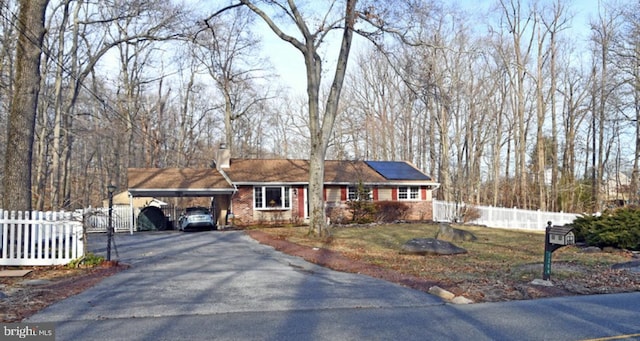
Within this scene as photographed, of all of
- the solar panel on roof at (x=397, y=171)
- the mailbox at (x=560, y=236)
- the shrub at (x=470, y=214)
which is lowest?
the shrub at (x=470, y=214)

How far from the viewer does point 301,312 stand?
7711 millimetres

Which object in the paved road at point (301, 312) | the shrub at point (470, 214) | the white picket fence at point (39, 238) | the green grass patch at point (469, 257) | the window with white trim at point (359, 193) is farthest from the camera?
the shrub at point (470, 214)

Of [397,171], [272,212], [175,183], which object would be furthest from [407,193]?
[175,183]

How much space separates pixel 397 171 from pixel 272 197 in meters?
9.05

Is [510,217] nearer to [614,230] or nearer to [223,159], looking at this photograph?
[614,230]

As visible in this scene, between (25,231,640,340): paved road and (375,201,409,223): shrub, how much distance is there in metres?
21.6

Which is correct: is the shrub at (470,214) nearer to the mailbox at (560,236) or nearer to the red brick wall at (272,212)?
the red brick wall at (272,212)

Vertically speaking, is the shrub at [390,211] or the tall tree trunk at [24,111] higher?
the tall tree trunk at [24,111]

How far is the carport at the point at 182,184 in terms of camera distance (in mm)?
28703

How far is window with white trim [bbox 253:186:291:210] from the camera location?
3103 cm

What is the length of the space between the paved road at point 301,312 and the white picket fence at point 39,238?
193 cm

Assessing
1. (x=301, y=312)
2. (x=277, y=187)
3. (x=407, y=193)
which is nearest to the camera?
(x=301, y=312)

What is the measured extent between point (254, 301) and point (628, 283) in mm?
7184

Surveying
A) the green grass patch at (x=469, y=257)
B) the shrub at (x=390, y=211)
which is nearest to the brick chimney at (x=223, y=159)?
the shrub at (x=390, y=211)
